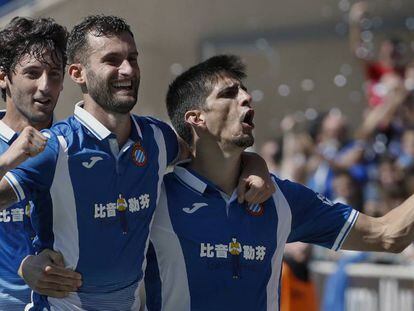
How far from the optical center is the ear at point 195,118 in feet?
17.6

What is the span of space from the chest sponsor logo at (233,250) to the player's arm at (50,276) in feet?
2.07

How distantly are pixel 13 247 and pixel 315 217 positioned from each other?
60.2 inches

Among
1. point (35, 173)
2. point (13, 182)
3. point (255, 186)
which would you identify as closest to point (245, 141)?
point (255, 186)

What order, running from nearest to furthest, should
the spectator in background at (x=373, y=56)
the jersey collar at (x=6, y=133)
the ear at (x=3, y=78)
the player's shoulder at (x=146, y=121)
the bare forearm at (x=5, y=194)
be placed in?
the bare forearm at (x=5, y=194) → the player's shoulder at (x=146, y=121) → the jersey collar at (x=6, y=133) → the ear at (x=3, y=78) → the spectator in background at (x=373, y=56)

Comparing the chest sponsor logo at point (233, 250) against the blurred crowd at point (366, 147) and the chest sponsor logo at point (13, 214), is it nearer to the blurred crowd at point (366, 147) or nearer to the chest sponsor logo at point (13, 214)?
the chest sponsor logo at point (13, 214)

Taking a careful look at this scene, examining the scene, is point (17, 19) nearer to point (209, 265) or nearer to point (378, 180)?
point (209, 265)

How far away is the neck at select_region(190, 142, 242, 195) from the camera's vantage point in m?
5.30

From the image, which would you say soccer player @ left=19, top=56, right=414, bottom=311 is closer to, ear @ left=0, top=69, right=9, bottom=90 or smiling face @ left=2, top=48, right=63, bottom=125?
smiling face @ left=2, top=48, right=63, bottom=125

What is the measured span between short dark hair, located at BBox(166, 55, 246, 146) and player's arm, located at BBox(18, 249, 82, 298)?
1.00m

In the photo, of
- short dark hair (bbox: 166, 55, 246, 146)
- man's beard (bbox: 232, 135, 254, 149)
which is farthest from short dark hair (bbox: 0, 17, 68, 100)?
man's beard (bbox: 232, 135, 254, 149)

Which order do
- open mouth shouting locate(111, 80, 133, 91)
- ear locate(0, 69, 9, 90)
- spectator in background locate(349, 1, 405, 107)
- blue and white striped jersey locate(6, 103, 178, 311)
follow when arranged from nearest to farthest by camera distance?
1. blue and white striped jersey locate(6, 103, 178, 311)
2. open mouth shouting locate(111, 80, 133, 91)
3. ear locate(0, 69, 9, 90)
4. spectator in background locate(349, 1, 405, 107)

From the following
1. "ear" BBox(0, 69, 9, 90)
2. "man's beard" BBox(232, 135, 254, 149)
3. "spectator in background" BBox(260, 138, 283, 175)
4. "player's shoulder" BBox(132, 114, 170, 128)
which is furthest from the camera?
"spectator in background" BBox(260, 138, 283, 175)

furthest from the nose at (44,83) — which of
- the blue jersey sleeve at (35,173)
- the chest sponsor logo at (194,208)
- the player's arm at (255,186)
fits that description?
the player's arm at (255,186)

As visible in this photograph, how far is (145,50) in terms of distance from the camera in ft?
34.9
